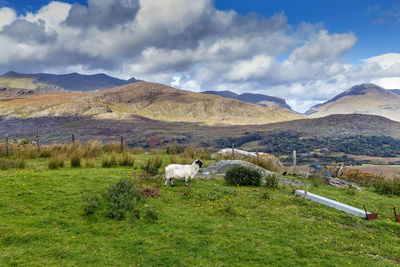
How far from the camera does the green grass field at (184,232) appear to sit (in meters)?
6.47

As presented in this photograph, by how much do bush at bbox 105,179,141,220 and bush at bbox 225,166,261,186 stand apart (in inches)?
272

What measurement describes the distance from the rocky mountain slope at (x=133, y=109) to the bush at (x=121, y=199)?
13594 cm

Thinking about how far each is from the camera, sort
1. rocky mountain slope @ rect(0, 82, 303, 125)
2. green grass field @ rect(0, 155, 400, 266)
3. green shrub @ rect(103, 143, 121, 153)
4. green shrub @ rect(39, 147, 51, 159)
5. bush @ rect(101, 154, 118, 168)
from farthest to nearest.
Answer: rocky mountain slope @ rect(0, 82, 303, 125)
green shrub @ rect(103, 143, 121, 153)
green shrub @ rect(39, 147, 51, 159)
bush @ rect(101, 154, 118, 168)
green grass field @ rect(0, 155, 400, 266)

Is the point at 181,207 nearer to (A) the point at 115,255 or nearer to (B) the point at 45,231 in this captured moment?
(A) the point at 115,255

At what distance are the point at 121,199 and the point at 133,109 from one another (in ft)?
560

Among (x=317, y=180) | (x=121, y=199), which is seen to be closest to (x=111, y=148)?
(x=121, y=199)

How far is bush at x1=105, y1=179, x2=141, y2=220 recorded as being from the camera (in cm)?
883

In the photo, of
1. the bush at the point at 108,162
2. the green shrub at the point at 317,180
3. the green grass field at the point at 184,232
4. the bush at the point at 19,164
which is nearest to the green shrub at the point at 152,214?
the green grass field at the point at 184,232

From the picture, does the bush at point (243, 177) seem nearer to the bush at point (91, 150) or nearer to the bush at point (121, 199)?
the bush at point (121, 199)

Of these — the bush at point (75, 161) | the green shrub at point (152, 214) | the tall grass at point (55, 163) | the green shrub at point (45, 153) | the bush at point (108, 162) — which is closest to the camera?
the green shrub at point (152, 214)

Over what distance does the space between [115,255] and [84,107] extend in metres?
161

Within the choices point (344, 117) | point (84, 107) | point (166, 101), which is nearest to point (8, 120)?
point (84, 107)

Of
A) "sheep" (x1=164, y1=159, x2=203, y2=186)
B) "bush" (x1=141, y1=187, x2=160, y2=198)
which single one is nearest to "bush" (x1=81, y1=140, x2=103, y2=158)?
"sheep" (x1=164, y1=159, x2=203, y2=186)

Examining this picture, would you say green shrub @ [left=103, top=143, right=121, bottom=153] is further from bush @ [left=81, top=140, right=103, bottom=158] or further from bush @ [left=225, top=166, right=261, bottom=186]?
bush @ [left=225, top=166, right=261, bottom=186]
